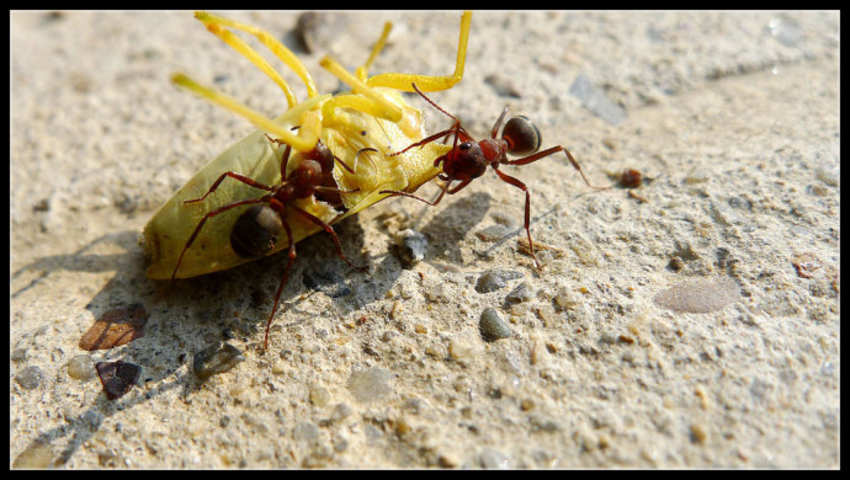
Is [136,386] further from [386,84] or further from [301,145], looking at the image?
[386,84]

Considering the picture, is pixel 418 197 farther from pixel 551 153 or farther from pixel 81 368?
pixel 81 368

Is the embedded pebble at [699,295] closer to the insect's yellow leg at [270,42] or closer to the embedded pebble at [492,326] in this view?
the embedded pebble at [492,326]

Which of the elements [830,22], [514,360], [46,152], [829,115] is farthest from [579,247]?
[46,152]

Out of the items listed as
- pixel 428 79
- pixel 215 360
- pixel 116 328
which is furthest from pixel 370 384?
pixel 428 79

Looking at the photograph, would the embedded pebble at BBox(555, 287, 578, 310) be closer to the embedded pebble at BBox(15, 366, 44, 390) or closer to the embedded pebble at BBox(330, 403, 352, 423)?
the embedded pebble at BBox(330, 403, 352, 423)

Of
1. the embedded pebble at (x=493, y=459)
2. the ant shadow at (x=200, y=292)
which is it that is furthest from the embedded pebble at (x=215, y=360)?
the embedded pebble at (x=493, y=459)

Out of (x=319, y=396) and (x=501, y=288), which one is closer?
(x=319, y=396)

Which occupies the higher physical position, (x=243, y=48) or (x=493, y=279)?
(x=243, y=48)
